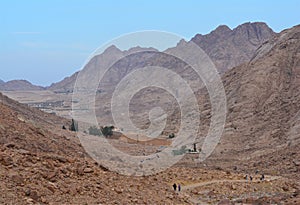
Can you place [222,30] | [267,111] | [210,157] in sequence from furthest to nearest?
[222,30], [267,111], [210,157]

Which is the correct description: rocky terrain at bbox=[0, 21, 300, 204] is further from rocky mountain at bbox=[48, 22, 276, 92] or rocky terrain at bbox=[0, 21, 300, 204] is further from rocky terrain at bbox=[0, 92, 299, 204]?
rocky mountain at bbox=[48, 22, 276, 92]

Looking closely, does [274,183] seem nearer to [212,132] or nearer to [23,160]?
[23,160]

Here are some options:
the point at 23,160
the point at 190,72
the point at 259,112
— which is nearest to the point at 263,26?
the point at 190,72

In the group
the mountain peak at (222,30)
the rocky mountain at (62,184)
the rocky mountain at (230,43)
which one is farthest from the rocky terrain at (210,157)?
the mountain peak at (222,30)

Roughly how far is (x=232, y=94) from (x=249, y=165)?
78.9 ft

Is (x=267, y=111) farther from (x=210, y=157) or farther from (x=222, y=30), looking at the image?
(x=222, y=30)

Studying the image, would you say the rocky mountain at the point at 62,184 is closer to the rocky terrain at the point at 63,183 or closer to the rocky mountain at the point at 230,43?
the rocky terrain at the point at 63,183

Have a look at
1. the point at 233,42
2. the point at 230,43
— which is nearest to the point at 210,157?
→ the point at 230,43

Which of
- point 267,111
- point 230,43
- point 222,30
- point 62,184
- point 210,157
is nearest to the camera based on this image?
point 62,184

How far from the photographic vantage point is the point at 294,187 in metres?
23.2

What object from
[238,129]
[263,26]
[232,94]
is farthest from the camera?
[263,26]

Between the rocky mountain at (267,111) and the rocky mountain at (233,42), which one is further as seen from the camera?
the rocky mountain at (233,42)

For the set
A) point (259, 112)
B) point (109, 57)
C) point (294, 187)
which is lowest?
point (294, 187)

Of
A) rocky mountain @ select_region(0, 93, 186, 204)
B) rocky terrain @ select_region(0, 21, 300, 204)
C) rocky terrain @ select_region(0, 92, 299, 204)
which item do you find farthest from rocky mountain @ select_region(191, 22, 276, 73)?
rocky mountain @ select_region(0, 93, 186, 204)
